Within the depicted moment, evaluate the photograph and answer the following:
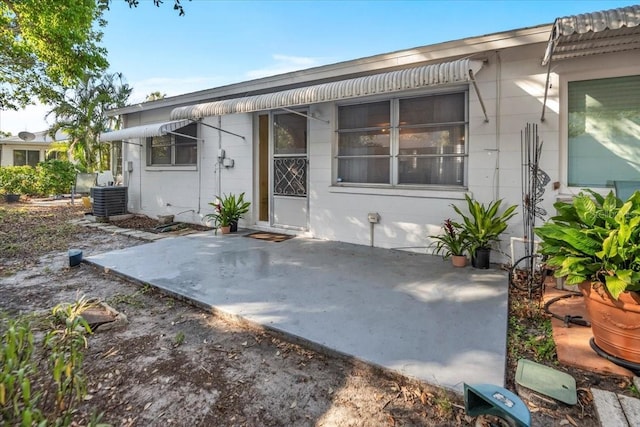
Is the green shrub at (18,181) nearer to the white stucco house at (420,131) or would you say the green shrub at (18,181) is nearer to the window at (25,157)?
the window at (25,157)

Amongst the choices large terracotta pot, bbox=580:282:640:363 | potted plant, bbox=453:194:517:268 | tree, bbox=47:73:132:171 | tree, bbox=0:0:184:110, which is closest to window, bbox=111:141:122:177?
tree, bbox=0:0:184:110

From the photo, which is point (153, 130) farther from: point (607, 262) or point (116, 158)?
point (607, 262)

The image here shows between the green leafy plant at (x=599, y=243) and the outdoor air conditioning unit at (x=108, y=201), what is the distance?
9.88 m

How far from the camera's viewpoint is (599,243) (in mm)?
2414

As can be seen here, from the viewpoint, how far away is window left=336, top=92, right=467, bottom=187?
5.31 metres

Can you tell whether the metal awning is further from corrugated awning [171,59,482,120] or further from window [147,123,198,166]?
window [147,123,198,166]

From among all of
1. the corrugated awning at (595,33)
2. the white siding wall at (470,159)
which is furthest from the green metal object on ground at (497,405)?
the white siding wall at (470,159)

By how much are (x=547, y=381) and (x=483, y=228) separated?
2632 mm

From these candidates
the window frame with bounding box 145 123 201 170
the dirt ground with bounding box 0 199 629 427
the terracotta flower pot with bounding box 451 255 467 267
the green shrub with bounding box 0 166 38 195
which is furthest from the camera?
the green shrub with bounding box 0 166 38 195

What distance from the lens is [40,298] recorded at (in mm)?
4012

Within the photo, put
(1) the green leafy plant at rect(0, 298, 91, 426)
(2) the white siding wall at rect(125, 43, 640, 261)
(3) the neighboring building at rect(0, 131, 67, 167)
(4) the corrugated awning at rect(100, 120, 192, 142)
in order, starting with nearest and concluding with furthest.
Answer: (1) the green leafy plant at rect(0, 298, 91, 426) → (2) the white siding wall at rect(125, 43, 640, 261) → (4) the corrugated awning at rect(100, 120, 192, 142) → (3) the neighboring building at rect(0, 131, 67, 167)

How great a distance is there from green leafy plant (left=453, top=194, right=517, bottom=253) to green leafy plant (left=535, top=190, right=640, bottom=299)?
1.82 metres

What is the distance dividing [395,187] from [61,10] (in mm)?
7995

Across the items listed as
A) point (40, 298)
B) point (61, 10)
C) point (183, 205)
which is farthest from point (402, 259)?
point (61, 10)
